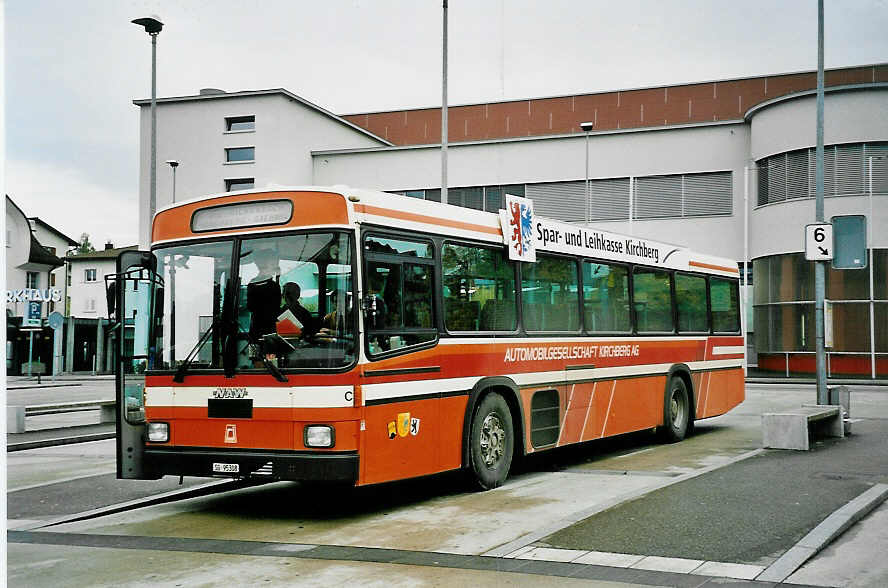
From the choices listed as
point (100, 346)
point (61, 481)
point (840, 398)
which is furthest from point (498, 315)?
point (100, 346)

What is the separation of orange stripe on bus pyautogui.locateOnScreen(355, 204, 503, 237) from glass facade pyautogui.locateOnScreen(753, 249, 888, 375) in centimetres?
3012

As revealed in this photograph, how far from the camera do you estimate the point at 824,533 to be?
8070mm

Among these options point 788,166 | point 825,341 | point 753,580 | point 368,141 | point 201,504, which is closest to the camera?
point 753,580

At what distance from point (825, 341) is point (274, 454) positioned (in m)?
10.9

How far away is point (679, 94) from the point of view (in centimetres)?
6062

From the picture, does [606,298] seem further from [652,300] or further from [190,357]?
[190,357]

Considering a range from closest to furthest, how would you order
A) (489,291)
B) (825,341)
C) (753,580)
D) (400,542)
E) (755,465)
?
1. (753,580)
2. (400,542)
3. (489,291)
4. (755,465)
5. (825,341)

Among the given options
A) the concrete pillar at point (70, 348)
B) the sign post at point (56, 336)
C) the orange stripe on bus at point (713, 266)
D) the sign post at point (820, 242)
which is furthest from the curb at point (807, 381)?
the concrete pillar at point (70, 348)

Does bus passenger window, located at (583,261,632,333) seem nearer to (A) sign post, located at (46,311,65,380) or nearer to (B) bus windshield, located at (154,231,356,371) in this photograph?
(B) bus windshield, located at (154,231,356,371)

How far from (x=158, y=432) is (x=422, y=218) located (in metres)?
3.35

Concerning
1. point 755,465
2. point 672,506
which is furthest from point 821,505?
point 755,465

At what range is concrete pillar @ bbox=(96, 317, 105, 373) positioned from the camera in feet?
198

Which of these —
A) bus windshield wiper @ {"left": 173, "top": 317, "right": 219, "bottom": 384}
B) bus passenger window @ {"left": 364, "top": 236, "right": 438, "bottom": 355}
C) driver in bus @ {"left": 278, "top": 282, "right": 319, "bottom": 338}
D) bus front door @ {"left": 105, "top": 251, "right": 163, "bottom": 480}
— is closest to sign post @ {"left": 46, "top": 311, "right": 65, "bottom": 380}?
bus front door @ {"left": 105, "top": 251, "right": 163, "bottom": 480}

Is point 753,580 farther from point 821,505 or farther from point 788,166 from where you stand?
point 788,166
